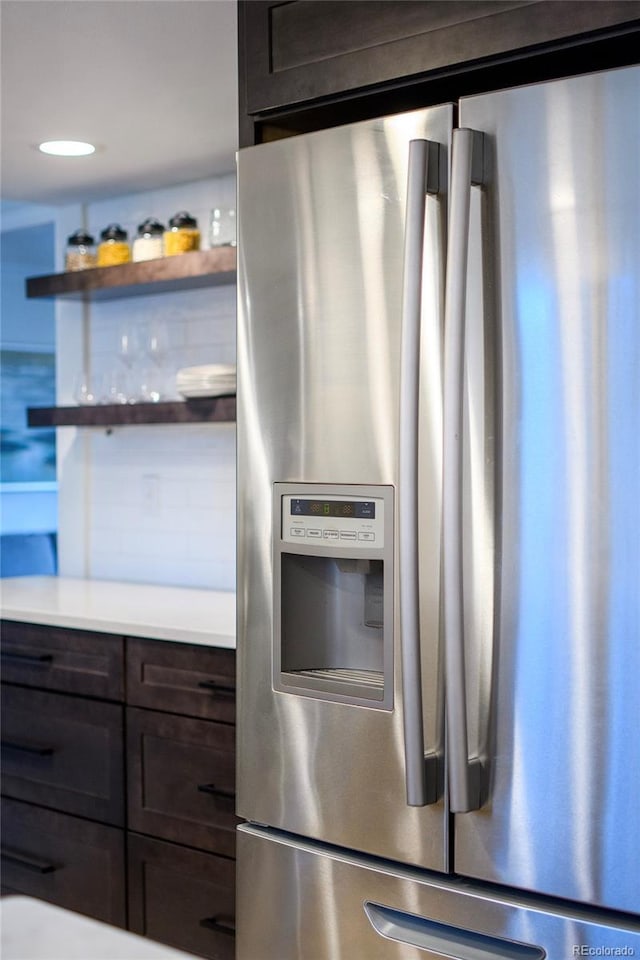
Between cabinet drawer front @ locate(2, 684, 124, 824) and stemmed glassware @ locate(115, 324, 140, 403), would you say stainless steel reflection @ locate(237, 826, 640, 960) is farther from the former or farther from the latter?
stemmed glassware @ locate(115, 324, 140, 403)

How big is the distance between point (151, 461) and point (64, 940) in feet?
9.11

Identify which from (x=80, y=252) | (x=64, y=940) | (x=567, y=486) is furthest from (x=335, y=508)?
(x=80, y=252)

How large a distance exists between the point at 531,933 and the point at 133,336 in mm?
2485

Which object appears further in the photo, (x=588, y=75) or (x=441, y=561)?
(x=441, y=561)

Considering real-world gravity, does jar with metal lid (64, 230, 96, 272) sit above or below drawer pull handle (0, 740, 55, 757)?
above

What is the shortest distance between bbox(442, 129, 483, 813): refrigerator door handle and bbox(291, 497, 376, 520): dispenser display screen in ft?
0.60

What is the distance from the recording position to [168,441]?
3.54m

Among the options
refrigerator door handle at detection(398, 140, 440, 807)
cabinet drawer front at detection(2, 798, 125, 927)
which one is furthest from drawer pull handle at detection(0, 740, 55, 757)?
refrigerator door handle at detection(398, 140, 440, 807)

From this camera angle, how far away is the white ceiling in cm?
219

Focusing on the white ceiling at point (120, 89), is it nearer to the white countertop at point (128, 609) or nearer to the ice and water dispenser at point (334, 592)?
the ice and water dispenser at point (334, 592)

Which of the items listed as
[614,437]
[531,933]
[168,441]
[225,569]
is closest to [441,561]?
[614,437]

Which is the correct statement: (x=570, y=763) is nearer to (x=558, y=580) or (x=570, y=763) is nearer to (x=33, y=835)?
(x=558, y=580)

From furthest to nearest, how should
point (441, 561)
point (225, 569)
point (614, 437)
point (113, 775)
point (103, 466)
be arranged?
1. point (103, 466)
2. point (225, 569)
3. point (113, 775)
4. point (441, 561)
5. point (614, 437)

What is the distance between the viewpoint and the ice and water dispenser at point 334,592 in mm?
1641
